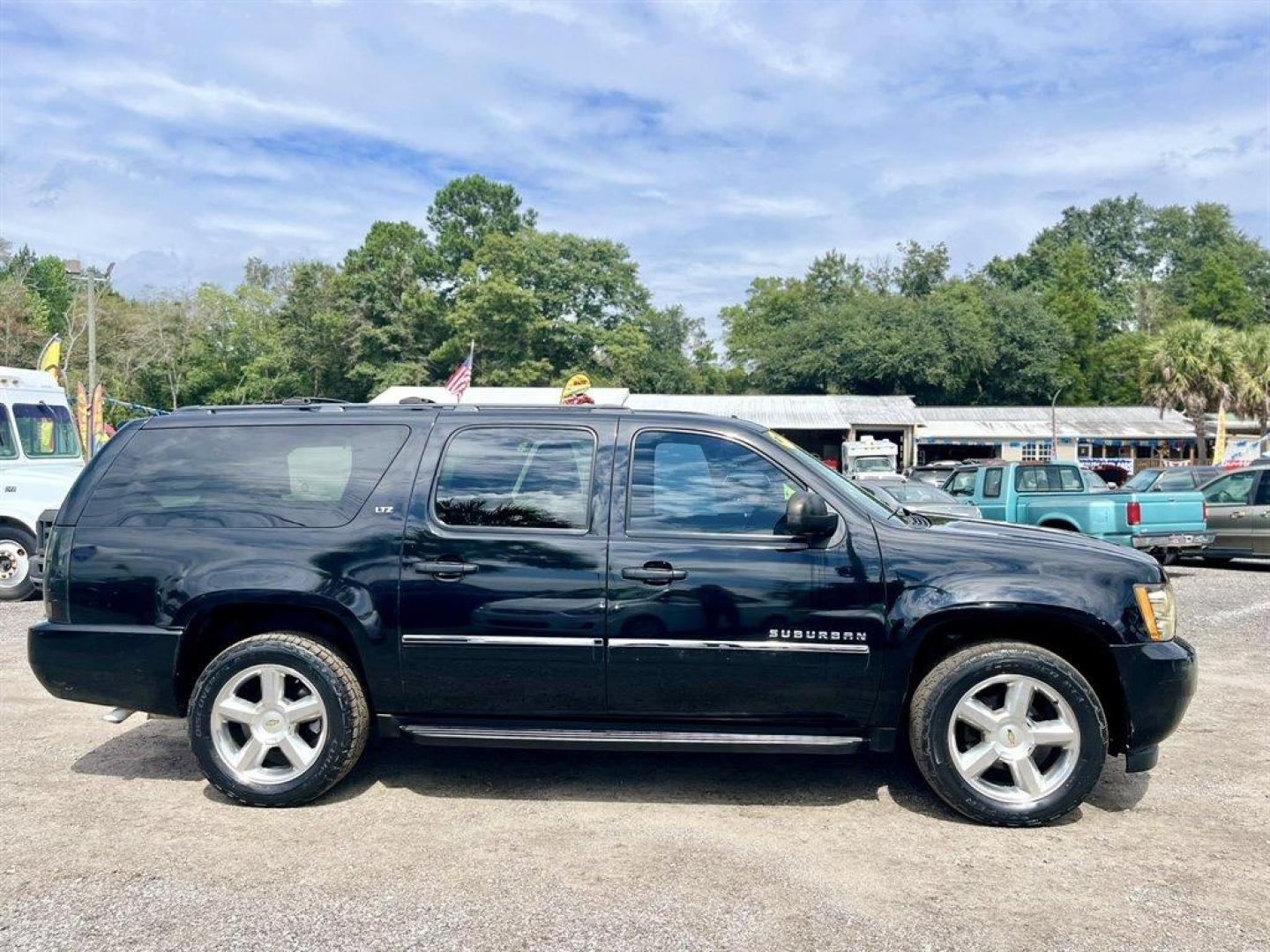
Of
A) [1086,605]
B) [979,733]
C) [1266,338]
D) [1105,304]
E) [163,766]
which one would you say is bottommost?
[163,766]

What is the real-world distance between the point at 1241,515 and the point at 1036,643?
1255 centimetres

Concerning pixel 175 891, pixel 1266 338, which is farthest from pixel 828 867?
pixel 1266 338

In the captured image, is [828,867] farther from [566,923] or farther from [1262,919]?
[1262,919]

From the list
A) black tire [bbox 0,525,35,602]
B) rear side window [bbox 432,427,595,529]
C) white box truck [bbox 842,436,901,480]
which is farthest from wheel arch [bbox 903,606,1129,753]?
white box truck [bbox 842,436,901,480]

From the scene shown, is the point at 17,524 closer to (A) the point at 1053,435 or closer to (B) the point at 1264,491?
(B) the point at 1264,491

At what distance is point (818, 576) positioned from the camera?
4430mm

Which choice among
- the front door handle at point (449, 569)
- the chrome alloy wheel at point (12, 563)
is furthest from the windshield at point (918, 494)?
the chrome alloy wheel at point (12, 563)

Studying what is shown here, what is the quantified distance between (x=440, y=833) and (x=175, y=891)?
→ 1.06 m

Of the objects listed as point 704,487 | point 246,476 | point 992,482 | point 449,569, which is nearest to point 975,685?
point 704,487

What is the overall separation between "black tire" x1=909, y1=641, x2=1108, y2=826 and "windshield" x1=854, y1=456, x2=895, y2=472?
24.8 meters

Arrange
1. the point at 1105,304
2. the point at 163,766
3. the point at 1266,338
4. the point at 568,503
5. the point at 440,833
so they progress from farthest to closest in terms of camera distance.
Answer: the point at 1105,304
the point at 1266,338
the point at 163,766
the point at 568,503
the point at 440,833

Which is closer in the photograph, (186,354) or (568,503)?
(568,503)

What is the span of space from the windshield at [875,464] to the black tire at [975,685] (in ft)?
81.2

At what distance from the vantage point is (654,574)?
446 cm
